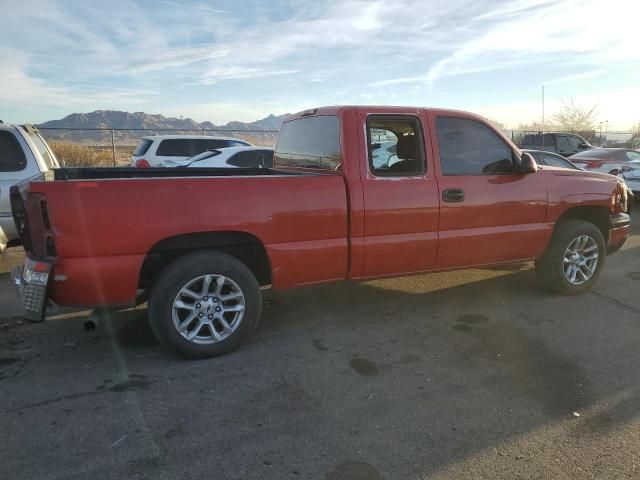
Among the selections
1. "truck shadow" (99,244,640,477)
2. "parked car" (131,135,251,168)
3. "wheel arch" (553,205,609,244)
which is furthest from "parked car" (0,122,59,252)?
"parked car" (131,135,251,168)

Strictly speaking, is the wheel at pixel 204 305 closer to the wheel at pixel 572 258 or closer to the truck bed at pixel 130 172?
the truck bed at pixel 130 172

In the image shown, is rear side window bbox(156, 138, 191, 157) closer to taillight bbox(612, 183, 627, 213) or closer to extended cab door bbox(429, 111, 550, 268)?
extended cab door bbox(429, 111, 550, 268)

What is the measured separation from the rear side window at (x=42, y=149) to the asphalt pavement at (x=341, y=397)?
2505 mm

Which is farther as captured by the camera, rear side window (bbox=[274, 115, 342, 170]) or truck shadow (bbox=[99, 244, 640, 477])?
rear side window (bbox=[274, 115, 342, 170])

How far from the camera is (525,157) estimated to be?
496 centimetres

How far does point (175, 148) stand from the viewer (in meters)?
13.5

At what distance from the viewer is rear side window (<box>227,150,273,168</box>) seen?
1053 cm

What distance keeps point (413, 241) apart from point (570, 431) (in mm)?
2045

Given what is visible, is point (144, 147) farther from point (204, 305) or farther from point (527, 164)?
point (527, 164)

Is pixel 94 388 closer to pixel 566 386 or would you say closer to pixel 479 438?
pixel 479 438

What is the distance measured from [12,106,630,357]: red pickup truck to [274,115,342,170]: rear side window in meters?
0.02

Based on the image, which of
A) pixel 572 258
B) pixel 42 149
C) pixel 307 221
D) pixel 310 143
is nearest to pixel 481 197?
pixel 572 258

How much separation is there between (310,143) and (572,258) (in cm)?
312

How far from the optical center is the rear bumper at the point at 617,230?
5.80 m
